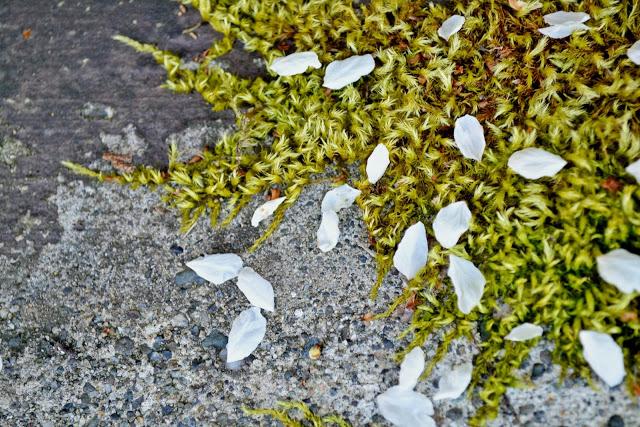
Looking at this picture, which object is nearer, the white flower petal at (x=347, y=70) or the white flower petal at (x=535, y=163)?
the white flower petal at (x=535, y=163)

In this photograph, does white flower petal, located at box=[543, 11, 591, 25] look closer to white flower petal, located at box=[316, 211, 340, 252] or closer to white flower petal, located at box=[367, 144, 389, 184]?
white flower petal, located at box=[367, 144, 389, 184]

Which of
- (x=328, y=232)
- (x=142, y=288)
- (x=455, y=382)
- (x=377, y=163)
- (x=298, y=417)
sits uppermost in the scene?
(x=377, y=163)

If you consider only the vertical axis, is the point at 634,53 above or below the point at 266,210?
above

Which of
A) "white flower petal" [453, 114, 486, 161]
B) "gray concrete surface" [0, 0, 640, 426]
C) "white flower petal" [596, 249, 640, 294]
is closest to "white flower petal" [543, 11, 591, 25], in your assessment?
"white flower petal" [453, 114, 486, 161]

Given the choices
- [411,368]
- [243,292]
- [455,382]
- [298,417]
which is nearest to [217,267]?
[243,292]

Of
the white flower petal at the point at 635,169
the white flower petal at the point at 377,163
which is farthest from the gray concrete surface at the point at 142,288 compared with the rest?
the white flower petal at the point at 635,169

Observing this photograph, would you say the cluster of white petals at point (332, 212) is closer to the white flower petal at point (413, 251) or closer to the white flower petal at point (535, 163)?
the white flower petal at point (413, 251)

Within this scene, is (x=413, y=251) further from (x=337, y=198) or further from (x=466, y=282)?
(x=337, y=198)
